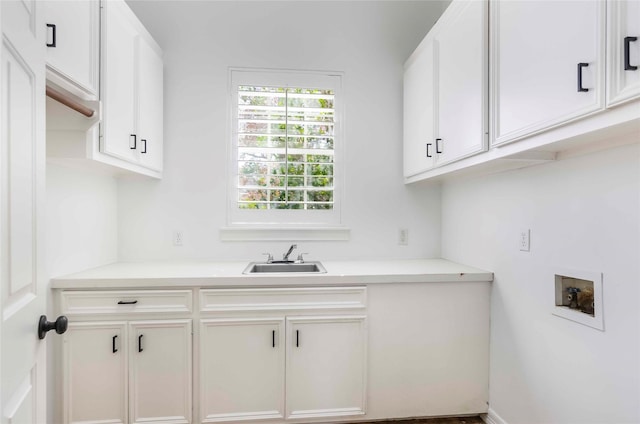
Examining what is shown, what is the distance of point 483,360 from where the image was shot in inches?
80.6

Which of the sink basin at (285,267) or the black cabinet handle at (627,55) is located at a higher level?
the black cabinet handle at (627,55)

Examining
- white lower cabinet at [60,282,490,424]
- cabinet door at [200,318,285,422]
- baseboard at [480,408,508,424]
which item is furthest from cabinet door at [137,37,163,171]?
baseboard at [480,408,508,424]

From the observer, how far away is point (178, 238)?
8.13 ft

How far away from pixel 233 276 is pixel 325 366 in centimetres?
76

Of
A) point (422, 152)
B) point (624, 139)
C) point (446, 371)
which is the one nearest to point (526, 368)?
point (446, 371)

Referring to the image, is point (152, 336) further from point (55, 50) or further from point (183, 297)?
point (55, 50)

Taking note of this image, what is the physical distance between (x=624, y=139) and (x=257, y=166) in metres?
2.08

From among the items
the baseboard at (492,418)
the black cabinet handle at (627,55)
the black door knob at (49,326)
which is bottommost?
the baseboard at (492,418)

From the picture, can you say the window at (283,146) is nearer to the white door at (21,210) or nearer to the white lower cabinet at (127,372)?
the white lower cabinet at (127,372)

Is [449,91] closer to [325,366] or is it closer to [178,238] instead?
[325,366]

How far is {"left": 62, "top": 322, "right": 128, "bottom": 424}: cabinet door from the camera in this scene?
1.80m

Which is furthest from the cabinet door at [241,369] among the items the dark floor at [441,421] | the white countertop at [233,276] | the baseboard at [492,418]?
the baseboard at [492,418]

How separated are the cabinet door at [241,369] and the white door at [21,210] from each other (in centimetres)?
96

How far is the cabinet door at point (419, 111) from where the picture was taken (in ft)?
7.04
